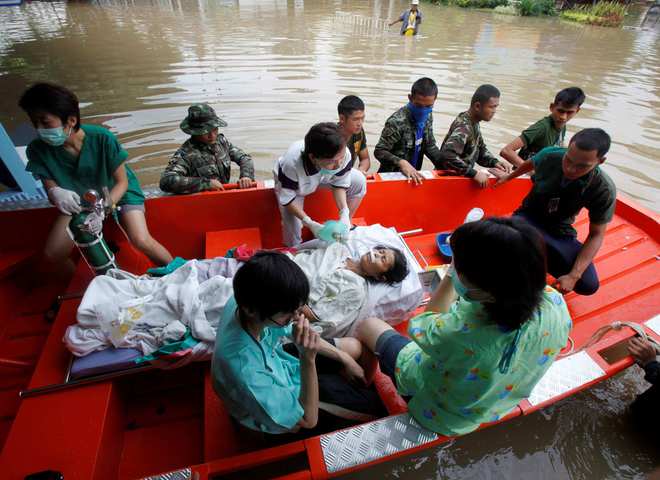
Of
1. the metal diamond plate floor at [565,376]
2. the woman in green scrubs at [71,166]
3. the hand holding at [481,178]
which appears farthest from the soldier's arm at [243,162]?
the metal diamond plate floor at [565,376]

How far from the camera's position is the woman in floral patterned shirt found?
105 centimetres

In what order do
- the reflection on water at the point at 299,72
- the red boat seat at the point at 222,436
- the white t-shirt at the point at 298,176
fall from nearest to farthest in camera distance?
the red boat seat at the point at 222,436 → the white t-shirt at the point at 298,176 → the reflection on water at the point at 299,72

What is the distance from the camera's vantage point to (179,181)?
8.49 ft

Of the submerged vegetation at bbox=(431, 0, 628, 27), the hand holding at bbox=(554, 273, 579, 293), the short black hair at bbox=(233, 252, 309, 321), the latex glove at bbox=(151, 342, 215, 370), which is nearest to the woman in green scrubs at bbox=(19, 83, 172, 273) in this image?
the latex glove at bbox=(151, 342, 215, 370)

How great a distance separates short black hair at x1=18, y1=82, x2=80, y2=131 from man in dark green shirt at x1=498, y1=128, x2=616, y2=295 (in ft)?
10.2

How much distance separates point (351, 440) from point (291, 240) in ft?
5.80

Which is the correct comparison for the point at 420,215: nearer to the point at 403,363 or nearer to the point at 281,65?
the point at 403,363

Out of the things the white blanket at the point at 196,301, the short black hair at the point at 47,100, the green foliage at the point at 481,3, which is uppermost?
the green foliage at the point at 481,3

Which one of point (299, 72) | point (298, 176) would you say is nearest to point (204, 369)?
point (298, 176)

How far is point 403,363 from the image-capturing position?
1668 millimetres

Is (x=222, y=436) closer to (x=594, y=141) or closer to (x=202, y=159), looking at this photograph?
(x=202, y=159)

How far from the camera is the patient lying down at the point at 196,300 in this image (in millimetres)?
1822

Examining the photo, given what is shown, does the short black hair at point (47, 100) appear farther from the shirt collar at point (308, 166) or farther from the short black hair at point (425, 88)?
the short black hair at point (425, 88)

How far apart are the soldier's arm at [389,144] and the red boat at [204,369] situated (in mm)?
350
